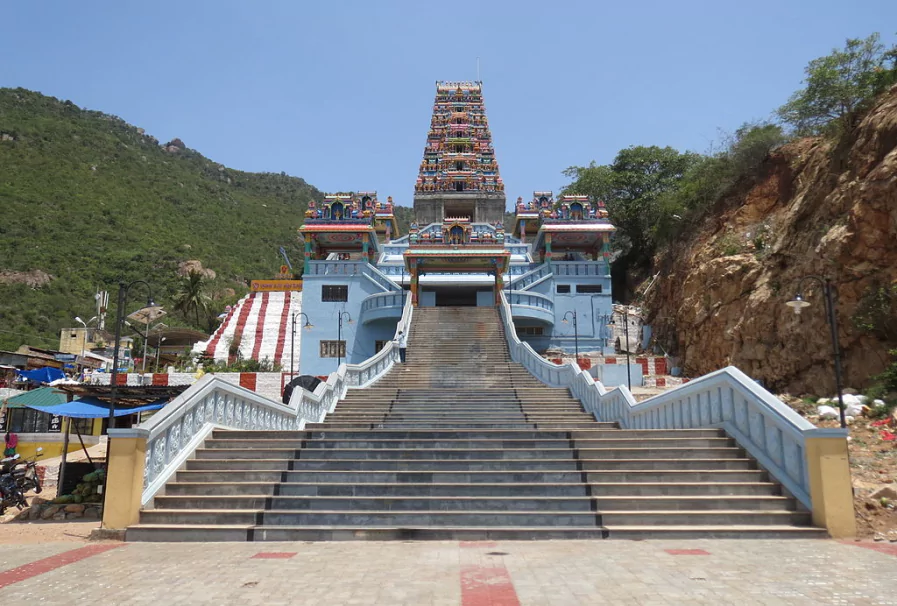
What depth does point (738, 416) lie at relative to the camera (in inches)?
410

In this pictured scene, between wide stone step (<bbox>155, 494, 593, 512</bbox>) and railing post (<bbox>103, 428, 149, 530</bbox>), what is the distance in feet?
1.77

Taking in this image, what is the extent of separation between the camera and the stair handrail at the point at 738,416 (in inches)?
342

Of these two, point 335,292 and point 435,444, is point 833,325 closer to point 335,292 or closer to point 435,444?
point 435,444

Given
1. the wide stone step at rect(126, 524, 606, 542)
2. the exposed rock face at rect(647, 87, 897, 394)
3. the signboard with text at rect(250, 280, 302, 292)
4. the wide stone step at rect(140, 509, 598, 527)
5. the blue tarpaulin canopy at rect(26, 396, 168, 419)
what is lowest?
the wide stone step at rect(126, 524, 606, 542)

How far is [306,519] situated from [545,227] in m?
29.9

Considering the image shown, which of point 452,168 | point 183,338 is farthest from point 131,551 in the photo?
point 452,168

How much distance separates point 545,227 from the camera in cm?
3669

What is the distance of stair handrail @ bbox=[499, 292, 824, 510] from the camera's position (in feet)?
28.5

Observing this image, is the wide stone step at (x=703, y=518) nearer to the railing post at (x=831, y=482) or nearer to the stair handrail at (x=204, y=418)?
the railing post at (x=831, y=482)

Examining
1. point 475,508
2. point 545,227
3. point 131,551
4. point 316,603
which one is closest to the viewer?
point 316,603

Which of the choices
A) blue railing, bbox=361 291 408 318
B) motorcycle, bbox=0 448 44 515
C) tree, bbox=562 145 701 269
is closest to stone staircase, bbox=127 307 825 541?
motorcycle, bbox=0 448 44 515

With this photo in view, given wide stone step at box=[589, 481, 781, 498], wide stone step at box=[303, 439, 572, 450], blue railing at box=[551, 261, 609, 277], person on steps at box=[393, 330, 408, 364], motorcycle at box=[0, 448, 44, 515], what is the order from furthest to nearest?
blue railing at box=[551, 261, 609, 277] < person on steps at box=[393, 330, 408, 364] < motorcycle at box=[0, 448, 44, 515] < wide stone step at box=[303, 439, 572, 450] < wide stone step at box=[589, 481, 781, 498]

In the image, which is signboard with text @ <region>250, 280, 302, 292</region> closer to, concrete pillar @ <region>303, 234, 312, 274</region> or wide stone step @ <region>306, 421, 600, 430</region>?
concrete pillar @ <region>303, 234, 312, 274</region>

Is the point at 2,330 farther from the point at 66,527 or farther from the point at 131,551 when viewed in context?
the point at 131,551
